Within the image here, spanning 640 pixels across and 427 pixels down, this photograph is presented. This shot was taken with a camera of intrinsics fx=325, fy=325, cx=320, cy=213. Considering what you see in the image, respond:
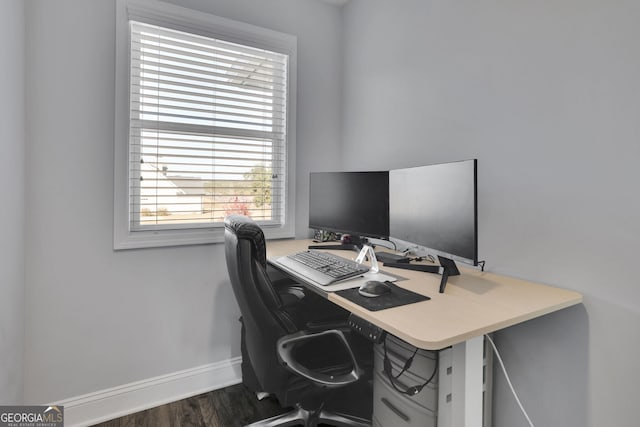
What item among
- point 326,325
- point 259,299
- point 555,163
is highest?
point 555,163

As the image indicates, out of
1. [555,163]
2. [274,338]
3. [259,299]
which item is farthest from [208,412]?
[555,163]

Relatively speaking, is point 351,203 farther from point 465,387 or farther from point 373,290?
point 465,387

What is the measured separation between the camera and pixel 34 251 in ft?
5.55

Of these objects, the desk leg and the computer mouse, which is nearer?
the desk leg

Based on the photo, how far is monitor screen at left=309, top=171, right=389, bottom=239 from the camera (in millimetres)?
1870

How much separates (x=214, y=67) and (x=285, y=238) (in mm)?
1269

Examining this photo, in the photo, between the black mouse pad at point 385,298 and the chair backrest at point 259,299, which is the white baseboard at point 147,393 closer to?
the chair backrest at point 259,299

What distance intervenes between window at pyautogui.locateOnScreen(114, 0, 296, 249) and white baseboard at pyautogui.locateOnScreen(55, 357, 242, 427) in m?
0.83

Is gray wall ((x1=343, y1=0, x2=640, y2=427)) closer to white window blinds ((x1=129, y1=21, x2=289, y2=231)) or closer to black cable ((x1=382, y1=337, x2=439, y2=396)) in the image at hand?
black cable ((x1=382, y1=337, x2=439, y2=396))

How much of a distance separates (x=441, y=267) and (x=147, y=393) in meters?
1.85

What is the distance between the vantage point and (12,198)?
1.48 metres

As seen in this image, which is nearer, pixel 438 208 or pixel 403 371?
pixel 403 371

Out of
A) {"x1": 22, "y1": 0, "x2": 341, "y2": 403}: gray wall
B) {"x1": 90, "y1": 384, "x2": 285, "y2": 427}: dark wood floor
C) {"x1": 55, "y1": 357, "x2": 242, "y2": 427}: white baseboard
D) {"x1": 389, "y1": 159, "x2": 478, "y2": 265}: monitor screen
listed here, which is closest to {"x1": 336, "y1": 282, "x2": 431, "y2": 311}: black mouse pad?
{"x1": 389, "y1": 159, "x2": 478, "y2": 265}: monitor screen

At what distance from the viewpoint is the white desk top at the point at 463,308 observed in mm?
902
